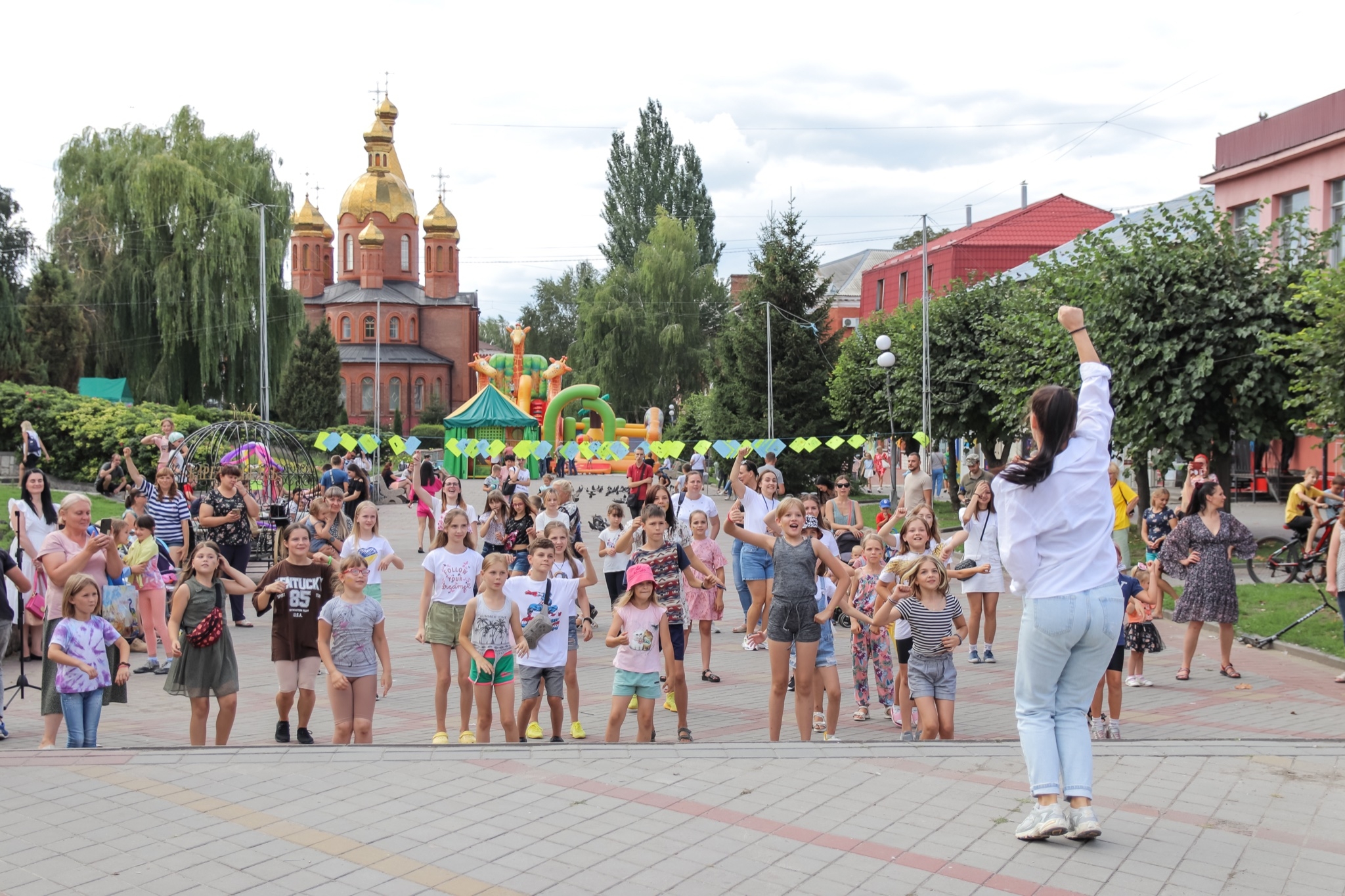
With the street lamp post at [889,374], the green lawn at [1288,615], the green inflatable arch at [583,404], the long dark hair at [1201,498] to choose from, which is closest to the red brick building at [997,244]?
the green inflatable arch at [583,404]

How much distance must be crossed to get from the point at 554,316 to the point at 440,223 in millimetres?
18305

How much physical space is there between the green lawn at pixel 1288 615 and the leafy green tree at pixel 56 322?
37.7m

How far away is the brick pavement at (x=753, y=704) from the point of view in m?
8.45

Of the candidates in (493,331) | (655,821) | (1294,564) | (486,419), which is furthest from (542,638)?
(493,331)

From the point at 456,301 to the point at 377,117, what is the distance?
1465 cm

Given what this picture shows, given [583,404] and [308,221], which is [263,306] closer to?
[583,404]

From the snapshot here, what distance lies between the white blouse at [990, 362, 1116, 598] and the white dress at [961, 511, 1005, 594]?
6.69 meters

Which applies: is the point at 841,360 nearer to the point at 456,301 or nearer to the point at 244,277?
the point at 244,277

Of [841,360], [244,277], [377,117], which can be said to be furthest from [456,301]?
[841,360]

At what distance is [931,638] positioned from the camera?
762 cm

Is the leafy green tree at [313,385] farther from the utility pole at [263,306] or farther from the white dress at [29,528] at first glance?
the white dress at [29,528]

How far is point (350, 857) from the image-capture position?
16.4 ft

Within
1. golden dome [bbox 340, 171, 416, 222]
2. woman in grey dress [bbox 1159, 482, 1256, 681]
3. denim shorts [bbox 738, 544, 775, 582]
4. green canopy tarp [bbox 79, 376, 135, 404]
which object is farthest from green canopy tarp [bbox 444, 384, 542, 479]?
woman in grey dress [bbox 1159, 482, 1256, 681]

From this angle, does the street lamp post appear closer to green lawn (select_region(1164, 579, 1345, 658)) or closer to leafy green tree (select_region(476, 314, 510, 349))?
green lawn (select_region(1164, 579, 1345, 658))
